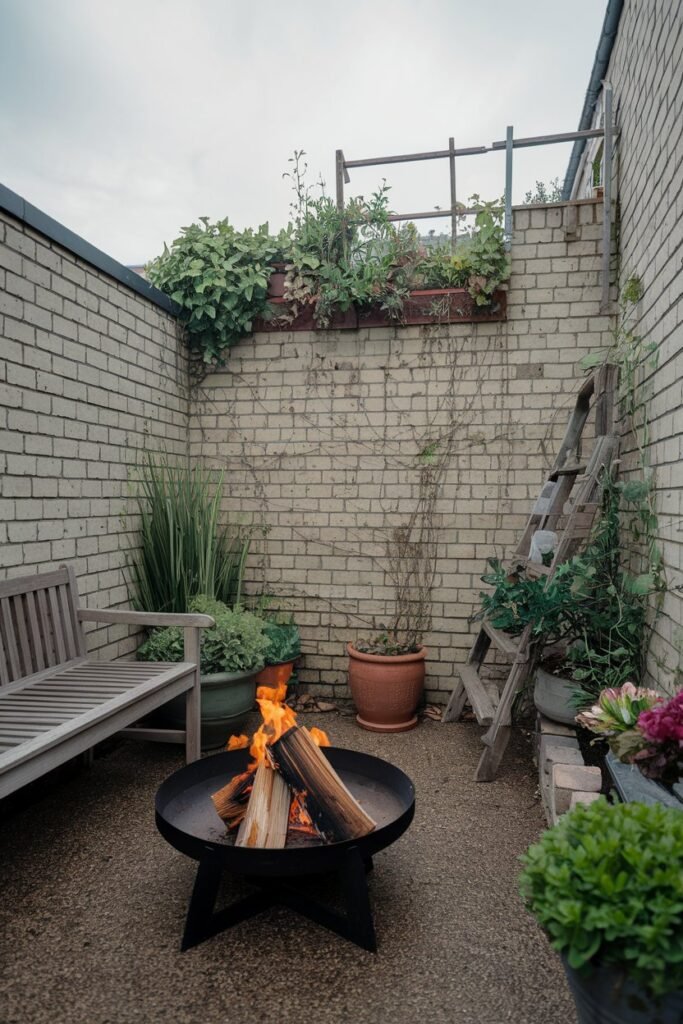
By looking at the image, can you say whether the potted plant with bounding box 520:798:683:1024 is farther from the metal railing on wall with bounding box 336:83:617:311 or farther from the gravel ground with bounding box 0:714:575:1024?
the metal railing on wall with bounding box 336:83:617:311

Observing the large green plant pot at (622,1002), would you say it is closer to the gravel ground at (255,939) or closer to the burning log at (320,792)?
the gravel ground at (255,939)

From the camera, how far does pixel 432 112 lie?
5.07 meters

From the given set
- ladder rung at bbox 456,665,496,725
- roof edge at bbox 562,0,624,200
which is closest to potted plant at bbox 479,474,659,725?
ladder rung at bbox 456,665,496,725

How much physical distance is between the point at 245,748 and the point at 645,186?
3.13 meters

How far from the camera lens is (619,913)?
108 cm

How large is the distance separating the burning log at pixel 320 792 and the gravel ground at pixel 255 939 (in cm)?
31

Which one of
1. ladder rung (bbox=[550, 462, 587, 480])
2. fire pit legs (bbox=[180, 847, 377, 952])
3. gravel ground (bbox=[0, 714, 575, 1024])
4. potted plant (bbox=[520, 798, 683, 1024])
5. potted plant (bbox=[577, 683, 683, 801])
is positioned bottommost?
gravel ground (bbox=[0, 714, 575, 1024])

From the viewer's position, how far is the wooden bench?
7.33ft

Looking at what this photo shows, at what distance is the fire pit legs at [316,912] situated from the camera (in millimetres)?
1966

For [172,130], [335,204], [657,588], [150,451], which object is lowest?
[657,588]

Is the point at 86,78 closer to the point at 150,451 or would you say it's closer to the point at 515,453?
the point at 150,451

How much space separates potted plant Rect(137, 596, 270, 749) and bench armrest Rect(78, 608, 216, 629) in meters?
0.44

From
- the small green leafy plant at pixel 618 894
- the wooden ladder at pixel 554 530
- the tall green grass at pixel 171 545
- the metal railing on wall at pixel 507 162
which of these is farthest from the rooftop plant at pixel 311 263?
the small green leafy plant at pixel 618 894

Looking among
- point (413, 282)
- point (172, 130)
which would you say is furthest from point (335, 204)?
point (172, 130)
